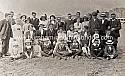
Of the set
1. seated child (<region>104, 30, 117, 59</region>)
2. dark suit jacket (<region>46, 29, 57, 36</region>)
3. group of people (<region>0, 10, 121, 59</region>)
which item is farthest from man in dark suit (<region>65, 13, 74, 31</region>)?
seated child (<region>104, 30, 117, 59</region>)

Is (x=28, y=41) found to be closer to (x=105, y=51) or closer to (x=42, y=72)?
(x=42, y=72)

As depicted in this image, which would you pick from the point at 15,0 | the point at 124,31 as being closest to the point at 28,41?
the point at 15,0

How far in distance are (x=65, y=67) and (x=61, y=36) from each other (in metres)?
0.29

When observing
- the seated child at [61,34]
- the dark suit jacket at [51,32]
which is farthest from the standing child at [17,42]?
the seated child at [61,34]

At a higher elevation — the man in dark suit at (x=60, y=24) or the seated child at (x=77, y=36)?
the man in dark suit at (x=60, y=24)

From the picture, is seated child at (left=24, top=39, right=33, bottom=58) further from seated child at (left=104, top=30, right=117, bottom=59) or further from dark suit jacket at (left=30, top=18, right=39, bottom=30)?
seated child at (left=104, top=30, right=117, bottom=59)

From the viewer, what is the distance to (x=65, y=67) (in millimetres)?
2176

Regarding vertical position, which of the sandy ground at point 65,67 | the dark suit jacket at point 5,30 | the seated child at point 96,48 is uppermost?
the dark suit jacket at point 5,30

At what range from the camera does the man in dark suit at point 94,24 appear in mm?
2184

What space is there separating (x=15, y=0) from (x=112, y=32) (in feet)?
3.10

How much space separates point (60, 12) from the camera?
2.19 meters

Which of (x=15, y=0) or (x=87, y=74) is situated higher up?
(x=15, y=0)

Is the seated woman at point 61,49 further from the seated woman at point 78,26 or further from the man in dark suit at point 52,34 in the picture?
the seated woman at point 78,26

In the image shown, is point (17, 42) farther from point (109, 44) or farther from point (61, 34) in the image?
point (109, 44)
